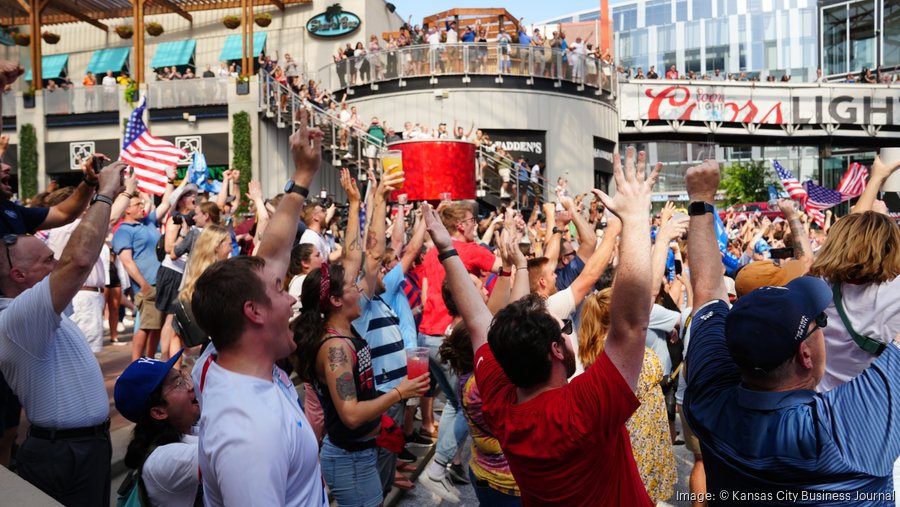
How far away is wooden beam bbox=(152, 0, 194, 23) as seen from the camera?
27.0m

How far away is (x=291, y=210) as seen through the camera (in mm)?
2973

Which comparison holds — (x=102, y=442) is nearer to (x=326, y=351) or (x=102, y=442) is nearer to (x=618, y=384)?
(x=326, y=351)

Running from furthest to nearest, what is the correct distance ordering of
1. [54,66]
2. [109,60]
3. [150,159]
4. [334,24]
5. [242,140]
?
[54,66]
[109,60]
[334,24]
[242,140]
[150,159]

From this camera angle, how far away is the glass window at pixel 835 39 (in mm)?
46500

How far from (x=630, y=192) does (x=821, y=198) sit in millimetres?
14304

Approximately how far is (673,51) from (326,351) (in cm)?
8911

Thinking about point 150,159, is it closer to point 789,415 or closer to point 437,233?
Answer: point 437,233

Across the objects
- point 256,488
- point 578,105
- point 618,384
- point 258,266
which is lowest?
point 256,488

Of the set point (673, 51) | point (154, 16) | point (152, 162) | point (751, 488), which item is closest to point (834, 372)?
point (751, 488)

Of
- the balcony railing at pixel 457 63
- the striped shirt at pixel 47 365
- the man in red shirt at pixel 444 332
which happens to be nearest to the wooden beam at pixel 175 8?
the balcony railing at pixel 457 63

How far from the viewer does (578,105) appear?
26.7 metres

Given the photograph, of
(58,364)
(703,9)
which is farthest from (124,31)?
(703,9)

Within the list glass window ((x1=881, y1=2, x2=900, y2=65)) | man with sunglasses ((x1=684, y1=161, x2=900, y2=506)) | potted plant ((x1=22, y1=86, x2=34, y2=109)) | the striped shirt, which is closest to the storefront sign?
potted plant ((x1=22, y1=86, x2=34, y2=109))

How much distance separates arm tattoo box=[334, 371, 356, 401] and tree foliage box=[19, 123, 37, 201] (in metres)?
26.3
